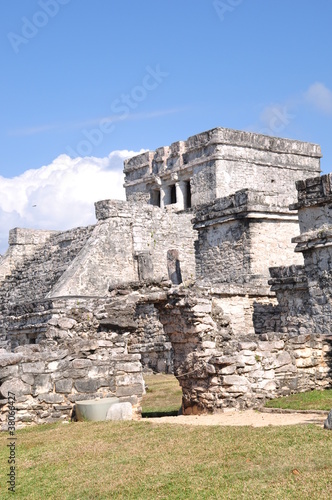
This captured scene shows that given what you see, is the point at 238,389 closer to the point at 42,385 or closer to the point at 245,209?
the point at 42,385

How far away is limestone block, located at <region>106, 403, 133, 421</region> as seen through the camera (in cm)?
996

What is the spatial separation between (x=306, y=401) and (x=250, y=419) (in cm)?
120

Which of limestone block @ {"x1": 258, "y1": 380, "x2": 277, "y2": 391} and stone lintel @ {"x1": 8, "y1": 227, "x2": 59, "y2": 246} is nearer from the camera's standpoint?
Answer: limestone block @ {"x1": 258, "y1": 380, "x2": 277, "y2": 391}

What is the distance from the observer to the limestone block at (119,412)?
392 inches

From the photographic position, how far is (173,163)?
28.5 metres

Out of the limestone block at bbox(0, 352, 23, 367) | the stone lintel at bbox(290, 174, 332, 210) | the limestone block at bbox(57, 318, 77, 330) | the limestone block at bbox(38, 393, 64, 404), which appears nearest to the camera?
the limestone block at bbox(0, 352, 23, 367)

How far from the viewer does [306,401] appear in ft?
33.8

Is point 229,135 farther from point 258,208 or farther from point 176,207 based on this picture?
point 258,208

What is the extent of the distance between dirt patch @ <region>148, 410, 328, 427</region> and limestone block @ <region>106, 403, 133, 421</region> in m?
0.37

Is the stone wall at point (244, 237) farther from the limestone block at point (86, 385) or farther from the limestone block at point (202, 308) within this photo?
the limestone block at point (86, 385)

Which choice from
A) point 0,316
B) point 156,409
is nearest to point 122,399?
point 156,409

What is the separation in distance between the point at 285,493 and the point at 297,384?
19.8 ft

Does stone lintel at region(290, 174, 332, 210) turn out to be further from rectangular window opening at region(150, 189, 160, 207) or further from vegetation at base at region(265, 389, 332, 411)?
rectangular window opening at region(150, 189, 160, 207)

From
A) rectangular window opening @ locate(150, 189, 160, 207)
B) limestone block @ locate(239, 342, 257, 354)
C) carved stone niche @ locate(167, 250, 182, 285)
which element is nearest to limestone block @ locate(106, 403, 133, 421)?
limestone block @ locate(239, 342, 257, 354)
